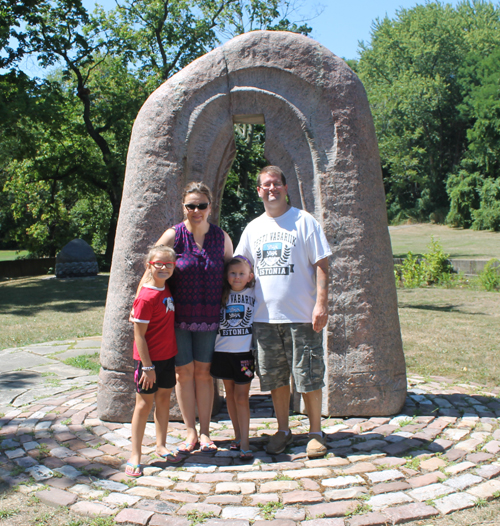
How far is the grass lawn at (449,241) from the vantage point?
22.8 m

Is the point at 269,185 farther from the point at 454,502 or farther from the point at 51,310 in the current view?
the point at 51,310

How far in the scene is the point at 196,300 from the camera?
3.55m

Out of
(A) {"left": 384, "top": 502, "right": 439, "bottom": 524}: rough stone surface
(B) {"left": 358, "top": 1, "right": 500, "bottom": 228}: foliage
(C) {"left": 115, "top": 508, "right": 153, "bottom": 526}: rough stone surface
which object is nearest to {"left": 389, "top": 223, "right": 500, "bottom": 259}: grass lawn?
(B) {"left": 358, "top": 1, "right": 500, "bottom": 228}: foliage

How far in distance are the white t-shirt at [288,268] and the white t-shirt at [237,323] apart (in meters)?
0.07

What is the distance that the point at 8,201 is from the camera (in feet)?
93.0

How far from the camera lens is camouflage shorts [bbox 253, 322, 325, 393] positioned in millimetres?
3504

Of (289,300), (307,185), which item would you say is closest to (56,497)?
(289,300)

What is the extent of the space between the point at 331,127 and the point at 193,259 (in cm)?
172

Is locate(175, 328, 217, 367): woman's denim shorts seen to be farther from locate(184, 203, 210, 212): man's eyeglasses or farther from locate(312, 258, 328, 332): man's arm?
locate(184, 203, 210, 212): man's eyeglasses

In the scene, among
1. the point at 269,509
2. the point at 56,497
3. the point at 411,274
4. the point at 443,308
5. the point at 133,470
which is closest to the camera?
the point at 269,509

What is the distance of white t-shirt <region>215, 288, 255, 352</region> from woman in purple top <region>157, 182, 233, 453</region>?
0.06m

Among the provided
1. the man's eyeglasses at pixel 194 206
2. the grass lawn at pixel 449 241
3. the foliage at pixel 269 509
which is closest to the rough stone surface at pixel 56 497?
the foliage at pixel 269 509

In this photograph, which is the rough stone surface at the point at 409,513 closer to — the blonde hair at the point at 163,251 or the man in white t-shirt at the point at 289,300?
the man in white t-shirt at the point at 289,300

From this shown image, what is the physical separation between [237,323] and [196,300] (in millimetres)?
331
